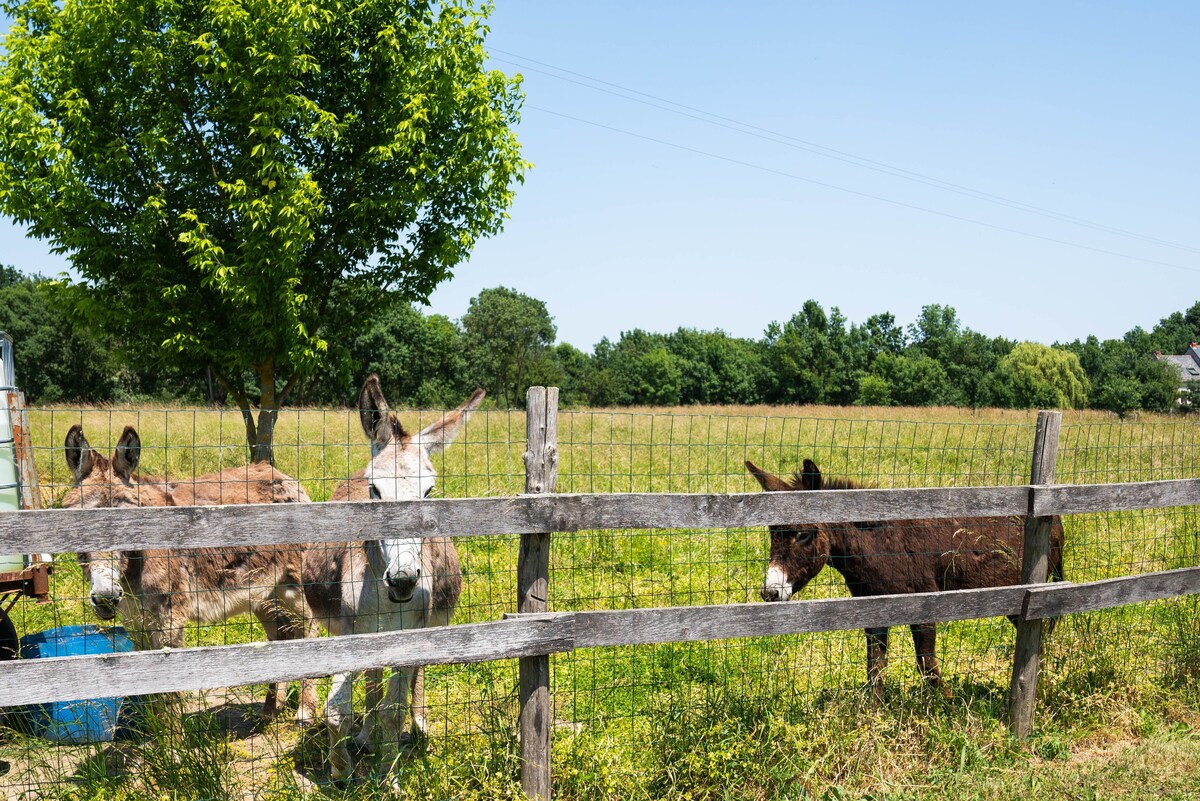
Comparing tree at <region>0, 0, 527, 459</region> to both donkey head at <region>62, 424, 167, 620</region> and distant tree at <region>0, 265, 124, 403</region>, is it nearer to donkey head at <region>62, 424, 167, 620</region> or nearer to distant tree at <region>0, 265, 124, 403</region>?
donkey head at <region>62, 424, 167, 620</region>

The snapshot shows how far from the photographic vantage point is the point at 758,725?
428cm

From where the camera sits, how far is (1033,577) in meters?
4.83

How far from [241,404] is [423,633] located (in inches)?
427

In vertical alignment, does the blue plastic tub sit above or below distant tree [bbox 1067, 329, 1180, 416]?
below

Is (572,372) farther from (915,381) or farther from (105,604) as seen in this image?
(105,604)

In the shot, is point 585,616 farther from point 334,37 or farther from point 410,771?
point 334,37

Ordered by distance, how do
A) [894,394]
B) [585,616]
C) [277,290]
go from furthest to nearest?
1. [894,394]
2. [277,290]
3. [585,616]

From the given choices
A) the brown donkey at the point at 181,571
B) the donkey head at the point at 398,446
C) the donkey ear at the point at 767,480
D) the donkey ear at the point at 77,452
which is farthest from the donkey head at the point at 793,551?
the donkey ear at the point at 77,452

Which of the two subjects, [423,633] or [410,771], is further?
[410,771]

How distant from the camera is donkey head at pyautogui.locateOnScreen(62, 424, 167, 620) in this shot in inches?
178

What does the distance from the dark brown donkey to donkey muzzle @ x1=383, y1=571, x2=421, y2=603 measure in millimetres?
2226

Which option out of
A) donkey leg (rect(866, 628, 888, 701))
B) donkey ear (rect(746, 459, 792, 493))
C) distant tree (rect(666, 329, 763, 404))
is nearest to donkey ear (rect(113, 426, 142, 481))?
donkey ear (rect(746, 459, 792, 493))

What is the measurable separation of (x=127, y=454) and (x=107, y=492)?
1.35 ft

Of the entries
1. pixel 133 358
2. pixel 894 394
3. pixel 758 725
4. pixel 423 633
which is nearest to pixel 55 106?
pixel 133 358
